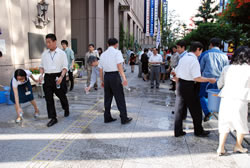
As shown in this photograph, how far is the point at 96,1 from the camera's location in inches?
723

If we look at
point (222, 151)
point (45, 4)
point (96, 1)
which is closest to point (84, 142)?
point (222, 151)

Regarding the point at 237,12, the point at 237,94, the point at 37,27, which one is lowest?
the point at 237,94

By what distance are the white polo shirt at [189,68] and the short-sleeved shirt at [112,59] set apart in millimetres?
1352

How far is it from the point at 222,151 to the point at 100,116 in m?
3.11

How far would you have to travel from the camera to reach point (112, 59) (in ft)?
15.5

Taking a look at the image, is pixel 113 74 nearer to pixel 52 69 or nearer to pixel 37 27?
pixel 52 69

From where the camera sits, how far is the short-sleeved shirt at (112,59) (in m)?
4.71

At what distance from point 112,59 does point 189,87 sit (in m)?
1.75

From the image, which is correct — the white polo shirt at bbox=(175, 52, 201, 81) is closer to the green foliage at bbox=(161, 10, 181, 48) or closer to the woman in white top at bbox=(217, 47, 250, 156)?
the woman in white top at bbox=(217, 47, 250, 156)

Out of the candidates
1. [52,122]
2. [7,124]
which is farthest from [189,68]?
[7,124]

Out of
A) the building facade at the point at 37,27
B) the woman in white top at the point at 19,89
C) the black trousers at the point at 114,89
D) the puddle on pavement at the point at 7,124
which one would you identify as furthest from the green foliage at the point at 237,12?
the puddle on pavement at the point at 7,124

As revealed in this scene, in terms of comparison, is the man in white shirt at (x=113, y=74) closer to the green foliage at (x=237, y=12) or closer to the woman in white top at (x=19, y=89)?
the woman in white top at (x=19, y=89)

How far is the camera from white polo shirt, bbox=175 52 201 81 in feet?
12.5

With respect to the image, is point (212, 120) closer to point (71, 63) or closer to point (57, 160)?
point (57, 160)
